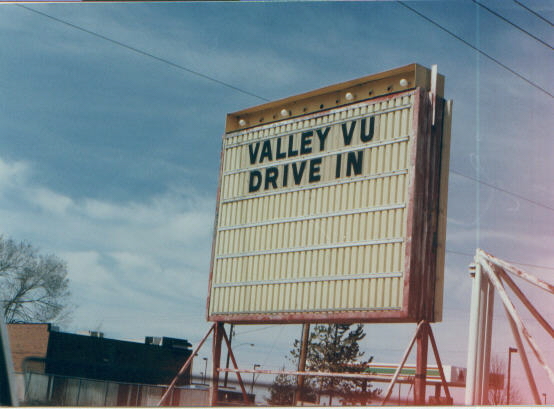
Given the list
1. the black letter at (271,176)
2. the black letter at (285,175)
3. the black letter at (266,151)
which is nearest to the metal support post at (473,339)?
the black letter at (285,175)

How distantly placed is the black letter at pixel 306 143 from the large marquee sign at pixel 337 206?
0.9 inches

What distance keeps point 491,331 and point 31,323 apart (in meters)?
20.0

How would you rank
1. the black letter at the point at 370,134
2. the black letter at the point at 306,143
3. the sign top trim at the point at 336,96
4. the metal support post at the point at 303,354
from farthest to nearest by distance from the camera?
the metal support post at the point at 303,354 → the black letter at the point at 306,143 → the black letter at the point at 370,134 → the sign top trim at the point at 336,96

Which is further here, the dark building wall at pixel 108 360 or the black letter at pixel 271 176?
the dark building wall at pixel 108 360

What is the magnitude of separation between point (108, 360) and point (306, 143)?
17.2 m

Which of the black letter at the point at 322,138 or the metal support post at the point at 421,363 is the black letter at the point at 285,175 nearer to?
the black letter at the point at 322,138

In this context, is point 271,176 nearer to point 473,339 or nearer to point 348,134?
point 348,134

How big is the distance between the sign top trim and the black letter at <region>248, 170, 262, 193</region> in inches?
48.0

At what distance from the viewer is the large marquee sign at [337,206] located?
13.2 metres

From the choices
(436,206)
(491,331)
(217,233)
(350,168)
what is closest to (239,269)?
(217,233)

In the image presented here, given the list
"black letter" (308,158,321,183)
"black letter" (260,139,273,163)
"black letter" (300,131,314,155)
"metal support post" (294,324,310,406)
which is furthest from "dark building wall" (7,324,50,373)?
"black letter" (308,158,321,183)

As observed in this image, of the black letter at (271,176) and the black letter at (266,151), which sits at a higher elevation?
the black letter at (266,151)

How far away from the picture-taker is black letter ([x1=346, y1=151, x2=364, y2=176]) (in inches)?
569

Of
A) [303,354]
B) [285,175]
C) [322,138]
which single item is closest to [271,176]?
[285,175]
